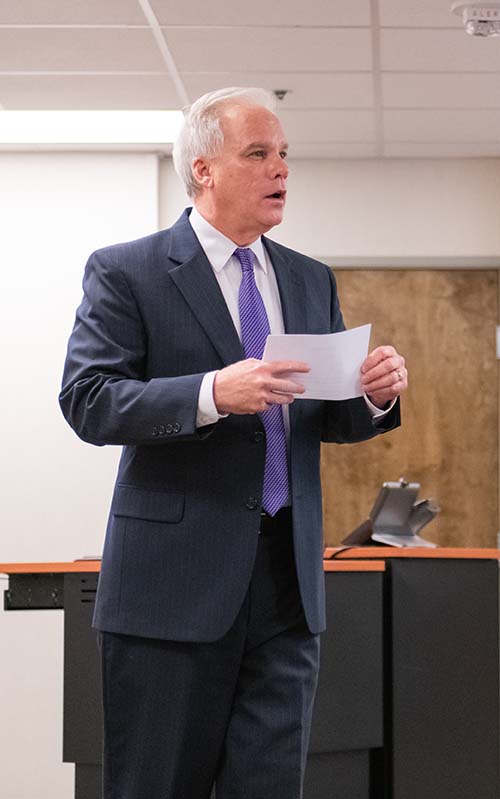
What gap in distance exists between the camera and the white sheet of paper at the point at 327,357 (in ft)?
5.91

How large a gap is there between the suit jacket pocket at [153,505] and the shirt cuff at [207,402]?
15cm

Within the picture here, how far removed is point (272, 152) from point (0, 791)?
4.40 metres

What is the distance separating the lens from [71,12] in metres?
3.90

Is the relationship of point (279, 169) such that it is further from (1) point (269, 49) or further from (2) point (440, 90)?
(2) point (440, 90)

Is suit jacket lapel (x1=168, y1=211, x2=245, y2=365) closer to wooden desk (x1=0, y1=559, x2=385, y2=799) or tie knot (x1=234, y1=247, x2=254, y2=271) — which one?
tie knot (x1=234, y1=247, x2=254, y2=271)

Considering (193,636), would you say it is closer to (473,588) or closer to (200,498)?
(200,498)

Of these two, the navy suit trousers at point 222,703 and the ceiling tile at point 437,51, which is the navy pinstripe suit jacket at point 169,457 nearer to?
the navy suit trousers at point 222,703

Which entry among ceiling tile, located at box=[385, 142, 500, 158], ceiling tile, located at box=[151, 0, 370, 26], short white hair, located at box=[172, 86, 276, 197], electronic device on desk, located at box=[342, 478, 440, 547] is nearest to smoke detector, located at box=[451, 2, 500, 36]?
ceiling tile, located at box=[151, 0, 370, 26]

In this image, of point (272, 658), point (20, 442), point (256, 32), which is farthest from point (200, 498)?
point (20, 442)

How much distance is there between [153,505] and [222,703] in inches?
13.6

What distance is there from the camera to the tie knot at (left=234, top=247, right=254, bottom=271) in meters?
2.05

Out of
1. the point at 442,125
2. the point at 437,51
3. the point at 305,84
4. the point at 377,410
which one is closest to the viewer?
the point at 377,410

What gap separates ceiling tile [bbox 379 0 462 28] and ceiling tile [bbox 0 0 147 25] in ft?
2.69

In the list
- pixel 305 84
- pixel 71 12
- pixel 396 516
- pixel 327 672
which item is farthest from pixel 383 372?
pixel 305 84
